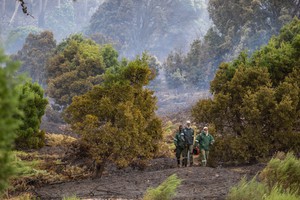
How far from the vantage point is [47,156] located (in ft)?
55.6

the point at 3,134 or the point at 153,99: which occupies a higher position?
the point at 153,99

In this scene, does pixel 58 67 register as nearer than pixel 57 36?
Yes

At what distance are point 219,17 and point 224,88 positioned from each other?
38194mm

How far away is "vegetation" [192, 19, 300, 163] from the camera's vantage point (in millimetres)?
14625

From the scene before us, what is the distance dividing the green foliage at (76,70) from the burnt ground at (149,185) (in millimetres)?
19094

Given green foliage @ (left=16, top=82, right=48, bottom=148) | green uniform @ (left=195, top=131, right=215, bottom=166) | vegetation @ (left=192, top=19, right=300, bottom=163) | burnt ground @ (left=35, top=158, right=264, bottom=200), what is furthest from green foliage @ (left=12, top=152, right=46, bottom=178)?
vegetation @ (left=192, top=19, right=300, bottom=163)

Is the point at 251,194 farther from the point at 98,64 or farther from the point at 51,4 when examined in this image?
the point at 51,4

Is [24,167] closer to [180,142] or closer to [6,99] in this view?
[180,142]

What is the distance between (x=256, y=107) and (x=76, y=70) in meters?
20.8

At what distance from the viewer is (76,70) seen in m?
32.8

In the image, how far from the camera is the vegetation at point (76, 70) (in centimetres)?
3212

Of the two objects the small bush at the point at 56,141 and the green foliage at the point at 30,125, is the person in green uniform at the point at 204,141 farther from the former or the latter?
the small bush at the point at 56,141

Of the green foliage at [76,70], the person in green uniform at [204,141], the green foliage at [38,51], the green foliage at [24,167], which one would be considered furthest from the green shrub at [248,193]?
the green foliage at [38,51]

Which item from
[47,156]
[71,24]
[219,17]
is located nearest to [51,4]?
[71,24]
